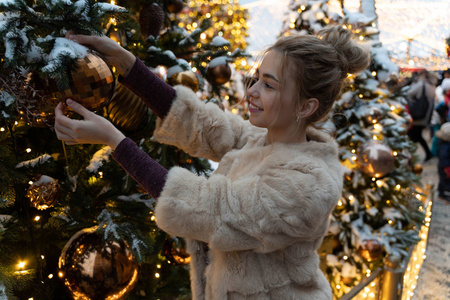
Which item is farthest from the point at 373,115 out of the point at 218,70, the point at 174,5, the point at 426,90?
the point at 426,90

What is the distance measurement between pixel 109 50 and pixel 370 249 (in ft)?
9.23

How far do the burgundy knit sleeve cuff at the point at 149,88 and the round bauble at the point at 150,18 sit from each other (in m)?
0.55

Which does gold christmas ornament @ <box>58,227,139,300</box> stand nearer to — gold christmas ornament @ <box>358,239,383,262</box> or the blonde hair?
the blonde hair

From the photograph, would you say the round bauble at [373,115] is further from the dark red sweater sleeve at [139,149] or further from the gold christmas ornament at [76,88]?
the gold christmas ornament at [76,88]

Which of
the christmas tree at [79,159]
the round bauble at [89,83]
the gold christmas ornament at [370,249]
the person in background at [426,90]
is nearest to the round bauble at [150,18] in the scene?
the christmas tree at [79,159]

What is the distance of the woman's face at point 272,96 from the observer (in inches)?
51.2

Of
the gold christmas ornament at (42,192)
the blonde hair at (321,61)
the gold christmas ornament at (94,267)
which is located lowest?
the gold christmas ornament at (94,267)

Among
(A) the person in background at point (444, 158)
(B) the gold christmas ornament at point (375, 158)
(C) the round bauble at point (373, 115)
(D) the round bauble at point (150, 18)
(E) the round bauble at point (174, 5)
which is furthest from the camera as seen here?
(A) the person in background at point (444, 158)

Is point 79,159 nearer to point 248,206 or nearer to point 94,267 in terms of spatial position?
point 94,267

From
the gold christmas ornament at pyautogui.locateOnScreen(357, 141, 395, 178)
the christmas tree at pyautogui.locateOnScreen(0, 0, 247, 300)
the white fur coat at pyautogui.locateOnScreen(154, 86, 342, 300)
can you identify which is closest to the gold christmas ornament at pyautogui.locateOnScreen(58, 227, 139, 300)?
the christmas tree at pyautogui.locateOnScreen(0, 0, 247, 300)

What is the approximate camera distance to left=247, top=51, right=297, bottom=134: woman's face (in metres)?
1.30

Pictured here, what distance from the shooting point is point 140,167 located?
3.86 feet

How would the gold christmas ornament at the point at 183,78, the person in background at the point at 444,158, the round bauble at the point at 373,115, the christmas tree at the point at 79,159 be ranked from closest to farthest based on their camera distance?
1. the christmas tree at the point at 79,159
2. the gold christmas ornament at the point at 183,78
3. the round bauble at the point at 373,115
4. the person in background at the point at 444,158

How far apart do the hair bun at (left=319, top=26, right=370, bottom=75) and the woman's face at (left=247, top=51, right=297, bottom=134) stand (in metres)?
0.21
